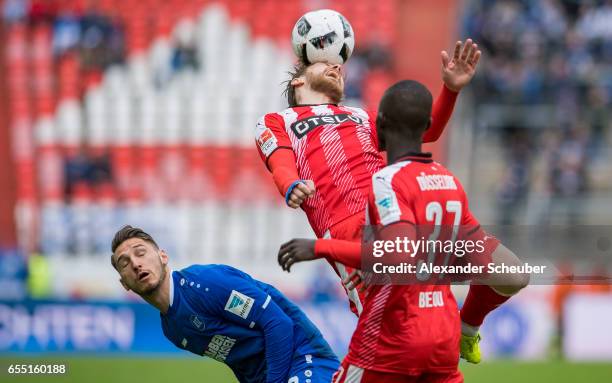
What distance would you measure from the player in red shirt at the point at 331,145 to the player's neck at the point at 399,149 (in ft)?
1.79

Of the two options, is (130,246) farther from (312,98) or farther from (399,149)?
(399,149)

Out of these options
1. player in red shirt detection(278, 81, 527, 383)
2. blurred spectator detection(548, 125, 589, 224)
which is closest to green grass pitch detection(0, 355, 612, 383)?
blurred spectator detection(548, 125, 589, 224)

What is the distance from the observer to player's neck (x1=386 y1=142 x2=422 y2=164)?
4.96m

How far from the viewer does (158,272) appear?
5.82m

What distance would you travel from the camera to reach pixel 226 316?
5.86 meters

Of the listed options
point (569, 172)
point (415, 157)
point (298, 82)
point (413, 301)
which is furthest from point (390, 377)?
point (569, 172)

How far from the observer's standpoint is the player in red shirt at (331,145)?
559 cm

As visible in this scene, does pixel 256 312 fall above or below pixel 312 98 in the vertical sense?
below

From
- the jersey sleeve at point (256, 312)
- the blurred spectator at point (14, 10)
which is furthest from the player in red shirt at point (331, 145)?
the blurred spectator at point (14, 10)

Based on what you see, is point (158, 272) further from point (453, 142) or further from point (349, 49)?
point (453, 142)

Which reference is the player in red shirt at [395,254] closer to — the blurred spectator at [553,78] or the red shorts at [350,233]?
the red shorts at [350,233]

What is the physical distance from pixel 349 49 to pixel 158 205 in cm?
1096

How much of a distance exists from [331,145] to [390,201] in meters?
1.12

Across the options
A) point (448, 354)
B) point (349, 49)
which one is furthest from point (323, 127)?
point (448, 354)
